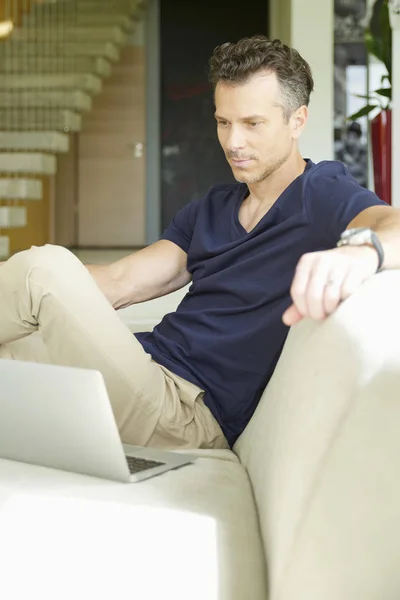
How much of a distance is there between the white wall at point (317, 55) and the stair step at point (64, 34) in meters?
2.81

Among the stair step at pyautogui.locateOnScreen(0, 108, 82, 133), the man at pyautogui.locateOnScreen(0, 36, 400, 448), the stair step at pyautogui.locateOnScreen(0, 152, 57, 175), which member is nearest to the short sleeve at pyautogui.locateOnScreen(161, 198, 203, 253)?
the man at pyautogui.locateOnScreen(0, 36, 400, 448)

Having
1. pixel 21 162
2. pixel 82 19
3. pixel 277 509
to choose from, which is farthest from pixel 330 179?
pixel 82 19

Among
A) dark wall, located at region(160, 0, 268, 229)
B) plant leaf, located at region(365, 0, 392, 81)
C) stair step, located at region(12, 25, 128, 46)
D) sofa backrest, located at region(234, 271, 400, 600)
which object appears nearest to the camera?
sofa backrest, located at region(234, 271, 400, 600)

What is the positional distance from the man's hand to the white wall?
199 inches

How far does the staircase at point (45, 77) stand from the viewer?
23.7 ft

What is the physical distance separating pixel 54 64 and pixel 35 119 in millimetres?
724

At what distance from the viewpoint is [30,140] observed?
7203 mm

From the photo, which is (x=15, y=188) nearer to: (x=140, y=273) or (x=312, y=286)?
(x=140, y=273)

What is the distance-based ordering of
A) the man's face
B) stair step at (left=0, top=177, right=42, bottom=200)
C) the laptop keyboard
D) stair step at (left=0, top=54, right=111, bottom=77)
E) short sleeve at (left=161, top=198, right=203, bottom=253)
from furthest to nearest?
stair step at (left=0, top=54, right=111, bottom=77)
stair step at (left=0, top=177, right=42, bottom=200)
short sleeve at (left=161, top=198, right=203, bottom=253)
the man's face
the laptop keyboard

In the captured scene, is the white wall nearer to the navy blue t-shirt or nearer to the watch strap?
the navy blue t-shirt

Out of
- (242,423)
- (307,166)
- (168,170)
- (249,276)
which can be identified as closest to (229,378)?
(242,423)

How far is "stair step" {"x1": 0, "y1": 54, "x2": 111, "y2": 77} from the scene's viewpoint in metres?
7.86

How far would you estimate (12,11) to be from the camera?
8.34 metres

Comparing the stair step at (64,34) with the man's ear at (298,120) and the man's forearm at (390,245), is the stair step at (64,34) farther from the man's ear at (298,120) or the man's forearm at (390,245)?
the man's forearm at (390,245)
